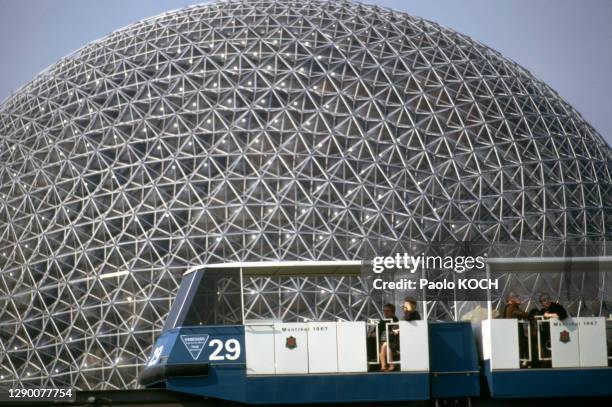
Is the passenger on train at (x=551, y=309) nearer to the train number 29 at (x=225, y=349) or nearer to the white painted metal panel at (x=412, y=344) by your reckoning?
the white painted metal panel at (x=412, y=344)

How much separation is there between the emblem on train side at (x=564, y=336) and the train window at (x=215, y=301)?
514 cm

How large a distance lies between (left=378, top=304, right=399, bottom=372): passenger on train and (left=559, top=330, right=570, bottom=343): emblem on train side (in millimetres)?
2628

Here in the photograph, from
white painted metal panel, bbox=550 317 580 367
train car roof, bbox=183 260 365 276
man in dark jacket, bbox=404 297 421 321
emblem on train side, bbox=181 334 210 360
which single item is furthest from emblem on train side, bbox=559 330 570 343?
emblem on train side, bbox=181 334 210 360

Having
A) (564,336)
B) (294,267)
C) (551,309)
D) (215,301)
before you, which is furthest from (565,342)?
(215,301)

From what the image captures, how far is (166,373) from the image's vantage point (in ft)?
56.5

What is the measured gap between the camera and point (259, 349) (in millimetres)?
17406

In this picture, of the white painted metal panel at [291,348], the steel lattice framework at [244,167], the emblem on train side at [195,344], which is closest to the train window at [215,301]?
the emblem on train side at [195,344]

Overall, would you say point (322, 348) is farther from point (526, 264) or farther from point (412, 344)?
point (526, 264)

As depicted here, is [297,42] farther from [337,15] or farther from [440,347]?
[440,347]

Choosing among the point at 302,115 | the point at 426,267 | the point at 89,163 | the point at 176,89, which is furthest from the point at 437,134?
the point at 426,267

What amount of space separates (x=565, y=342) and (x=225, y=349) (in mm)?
5433

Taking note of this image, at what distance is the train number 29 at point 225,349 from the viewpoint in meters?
17.4

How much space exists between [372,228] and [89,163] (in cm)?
1043

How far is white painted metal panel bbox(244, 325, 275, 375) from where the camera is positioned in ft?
57.0
